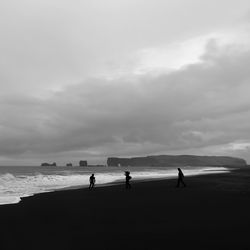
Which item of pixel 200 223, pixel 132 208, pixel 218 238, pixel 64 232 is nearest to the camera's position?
pixel 218 238

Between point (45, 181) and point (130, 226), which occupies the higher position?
point (45, 181)

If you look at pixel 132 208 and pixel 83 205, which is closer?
pixel 132 208

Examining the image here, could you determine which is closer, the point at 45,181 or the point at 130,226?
the point at 130,226

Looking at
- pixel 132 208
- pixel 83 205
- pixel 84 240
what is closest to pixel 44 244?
pixel 84 240

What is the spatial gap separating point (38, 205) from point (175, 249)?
38.9 feet

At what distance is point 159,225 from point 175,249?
10.8ft

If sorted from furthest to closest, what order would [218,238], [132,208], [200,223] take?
[132,208]
[200,223]
[218,238]

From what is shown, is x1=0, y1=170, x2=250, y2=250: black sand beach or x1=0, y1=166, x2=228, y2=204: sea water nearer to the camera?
x1=0, y1=170, x2=250, y2=250: black sand beach

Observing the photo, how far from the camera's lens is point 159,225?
39.3 feet

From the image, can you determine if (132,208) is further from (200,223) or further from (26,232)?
(26,232)

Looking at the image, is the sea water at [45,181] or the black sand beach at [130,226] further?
the sea water at [45,181]

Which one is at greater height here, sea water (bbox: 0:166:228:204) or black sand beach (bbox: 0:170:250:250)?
sea water (bbox: 0:166:228:204)

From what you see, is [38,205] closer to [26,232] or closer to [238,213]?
[26,232]

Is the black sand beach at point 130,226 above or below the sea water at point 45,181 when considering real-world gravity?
below
